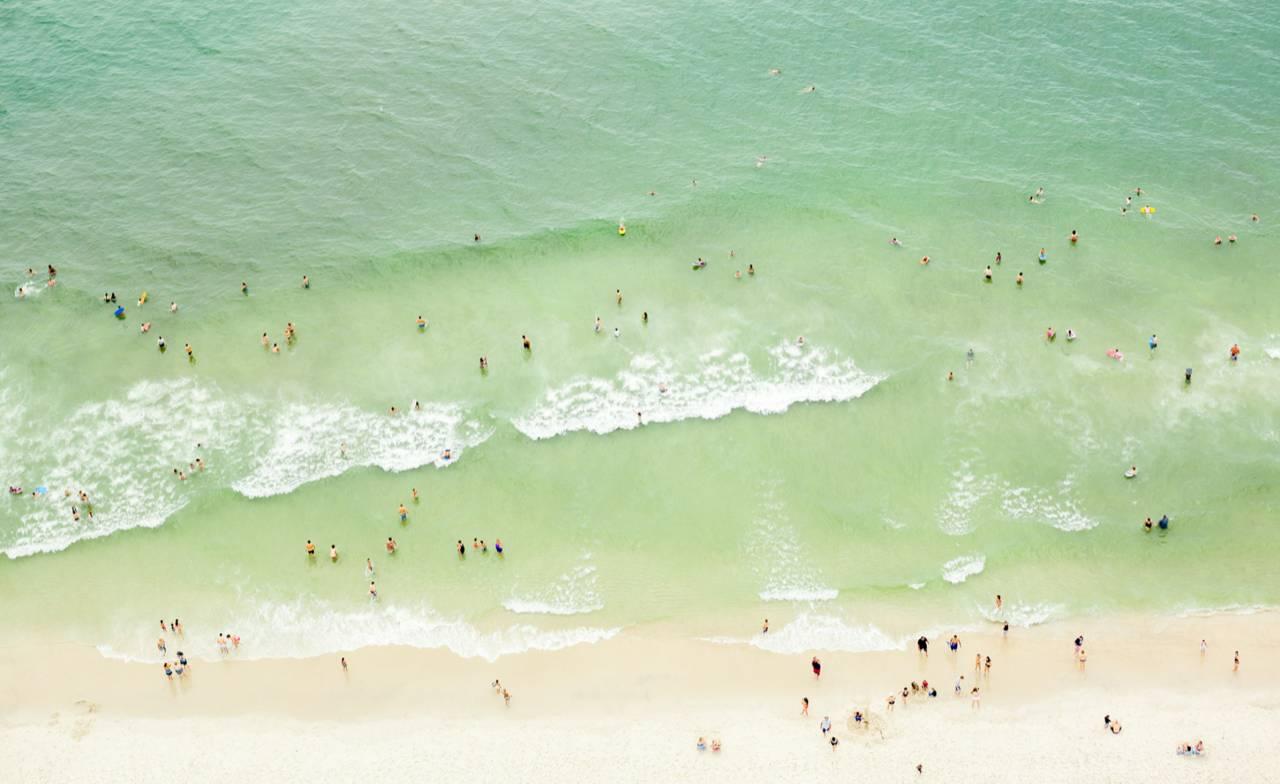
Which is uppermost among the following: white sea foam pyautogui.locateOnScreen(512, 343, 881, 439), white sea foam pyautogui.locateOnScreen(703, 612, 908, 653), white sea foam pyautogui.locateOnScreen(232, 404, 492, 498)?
white sea foam pyautogui.locateOnScreen(512, 343, 881, 439)

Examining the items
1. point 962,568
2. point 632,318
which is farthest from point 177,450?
point 962,568

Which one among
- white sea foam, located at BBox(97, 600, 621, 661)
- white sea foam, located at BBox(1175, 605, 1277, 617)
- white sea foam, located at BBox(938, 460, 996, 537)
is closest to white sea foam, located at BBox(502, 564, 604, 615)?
white sea foam, located at BBox(97, 600, 621, 661)

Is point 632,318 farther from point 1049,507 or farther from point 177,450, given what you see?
point 177,450

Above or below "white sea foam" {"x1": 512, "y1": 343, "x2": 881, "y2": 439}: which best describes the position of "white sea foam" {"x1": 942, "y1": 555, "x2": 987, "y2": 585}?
below

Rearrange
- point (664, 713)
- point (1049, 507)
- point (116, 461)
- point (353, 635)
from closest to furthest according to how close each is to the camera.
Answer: point (664, 713) < point (353, 635) < point (1049, 507) < point (116, 461)

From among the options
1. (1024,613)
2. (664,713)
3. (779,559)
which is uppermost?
(779,559)

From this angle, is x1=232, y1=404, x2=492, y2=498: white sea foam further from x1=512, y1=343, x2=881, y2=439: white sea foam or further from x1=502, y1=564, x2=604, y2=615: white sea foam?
x1=502, y1=564, x2=604, y2=615: white sea foam

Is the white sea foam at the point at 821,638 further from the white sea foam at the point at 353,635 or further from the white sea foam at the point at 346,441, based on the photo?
the white sea foam at the point at 346,441
